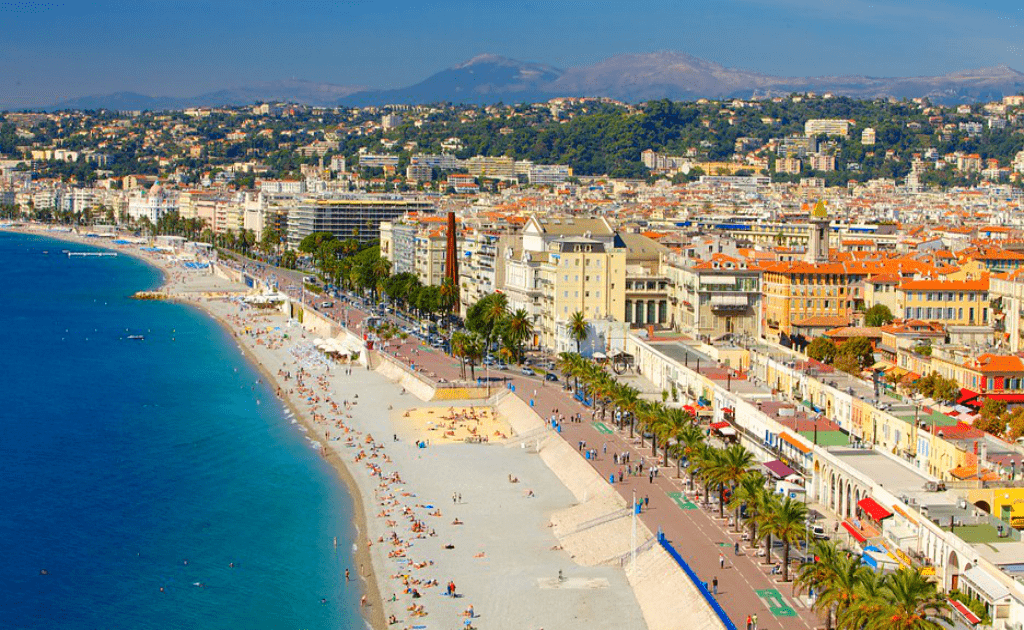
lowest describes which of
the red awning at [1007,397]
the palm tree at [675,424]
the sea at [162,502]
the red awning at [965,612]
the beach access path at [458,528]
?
the sea at [162,502]

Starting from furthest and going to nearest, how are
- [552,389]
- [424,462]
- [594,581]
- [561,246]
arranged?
1. [561,246]
2. [552,389]
3. [424,462]
4. [594,581]

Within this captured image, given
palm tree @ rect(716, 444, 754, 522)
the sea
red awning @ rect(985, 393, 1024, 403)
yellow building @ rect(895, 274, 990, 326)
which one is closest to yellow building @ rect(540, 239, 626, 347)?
yellow building @ rect(895, 274, 990, 326)

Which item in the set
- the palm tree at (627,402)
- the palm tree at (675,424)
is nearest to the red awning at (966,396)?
the palm tree at (675,424)

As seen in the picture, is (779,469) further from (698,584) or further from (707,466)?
(698,584)

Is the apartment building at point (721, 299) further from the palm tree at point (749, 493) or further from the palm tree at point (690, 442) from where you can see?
the palm tree at point (749, 493)

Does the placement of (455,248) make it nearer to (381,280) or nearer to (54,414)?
(381,280)

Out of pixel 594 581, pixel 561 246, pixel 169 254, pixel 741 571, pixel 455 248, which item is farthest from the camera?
pixel 169 254

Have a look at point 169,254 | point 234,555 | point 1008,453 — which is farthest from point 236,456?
point 169,254

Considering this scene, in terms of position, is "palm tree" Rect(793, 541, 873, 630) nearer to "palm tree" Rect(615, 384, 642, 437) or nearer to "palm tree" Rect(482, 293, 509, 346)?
"palm tree" Rect(615, 384, 642, 437)
